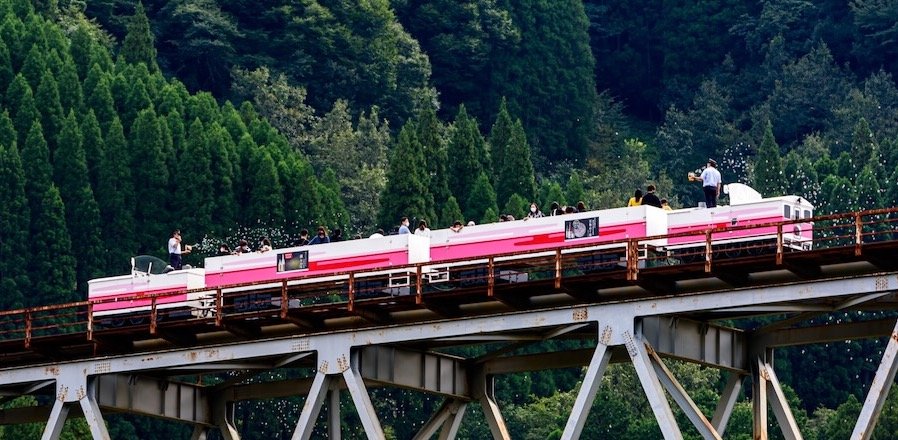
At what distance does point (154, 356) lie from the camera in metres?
83.2

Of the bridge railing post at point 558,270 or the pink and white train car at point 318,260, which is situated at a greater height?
the pink and white train car at point 318,260

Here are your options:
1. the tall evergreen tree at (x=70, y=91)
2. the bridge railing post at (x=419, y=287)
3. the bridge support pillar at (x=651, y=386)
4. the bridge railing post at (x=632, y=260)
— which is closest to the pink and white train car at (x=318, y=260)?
the bridge railing post at (x=419, y=287)

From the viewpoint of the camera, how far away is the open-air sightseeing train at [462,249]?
81500 millimetres

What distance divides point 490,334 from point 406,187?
113 metres

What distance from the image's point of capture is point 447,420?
83.2 m

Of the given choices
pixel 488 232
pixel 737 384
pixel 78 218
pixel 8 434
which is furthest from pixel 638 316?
pixel 78 218

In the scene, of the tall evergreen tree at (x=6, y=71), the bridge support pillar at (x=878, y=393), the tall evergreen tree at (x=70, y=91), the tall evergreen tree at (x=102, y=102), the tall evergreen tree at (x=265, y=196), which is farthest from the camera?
the tall evergreen tree at (x=6, y=71)

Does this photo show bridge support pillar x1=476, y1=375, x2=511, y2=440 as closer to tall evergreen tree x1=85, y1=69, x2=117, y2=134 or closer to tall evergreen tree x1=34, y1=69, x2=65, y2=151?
tall evergreen tree x1=34, y1=69, x2=65, y2=151

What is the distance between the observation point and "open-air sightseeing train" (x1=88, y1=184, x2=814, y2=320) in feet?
267

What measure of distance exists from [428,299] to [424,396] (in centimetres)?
9642

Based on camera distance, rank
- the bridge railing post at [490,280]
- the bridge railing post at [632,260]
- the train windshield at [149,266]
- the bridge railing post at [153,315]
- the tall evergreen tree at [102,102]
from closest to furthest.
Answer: the bridge railing post at [632,260]
the bridge railing post at [490,280]
the bridge railing post at [153,315]
the train windshield at [149,266]
the tall evergreen tree at [102,102]

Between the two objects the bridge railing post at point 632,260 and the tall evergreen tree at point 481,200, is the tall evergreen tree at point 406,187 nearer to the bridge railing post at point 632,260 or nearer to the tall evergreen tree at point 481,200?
the tall evergreen tree at point 481,200

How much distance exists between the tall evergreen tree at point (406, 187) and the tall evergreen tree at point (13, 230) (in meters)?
23.0

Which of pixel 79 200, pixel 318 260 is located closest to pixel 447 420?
pixel 318 260
